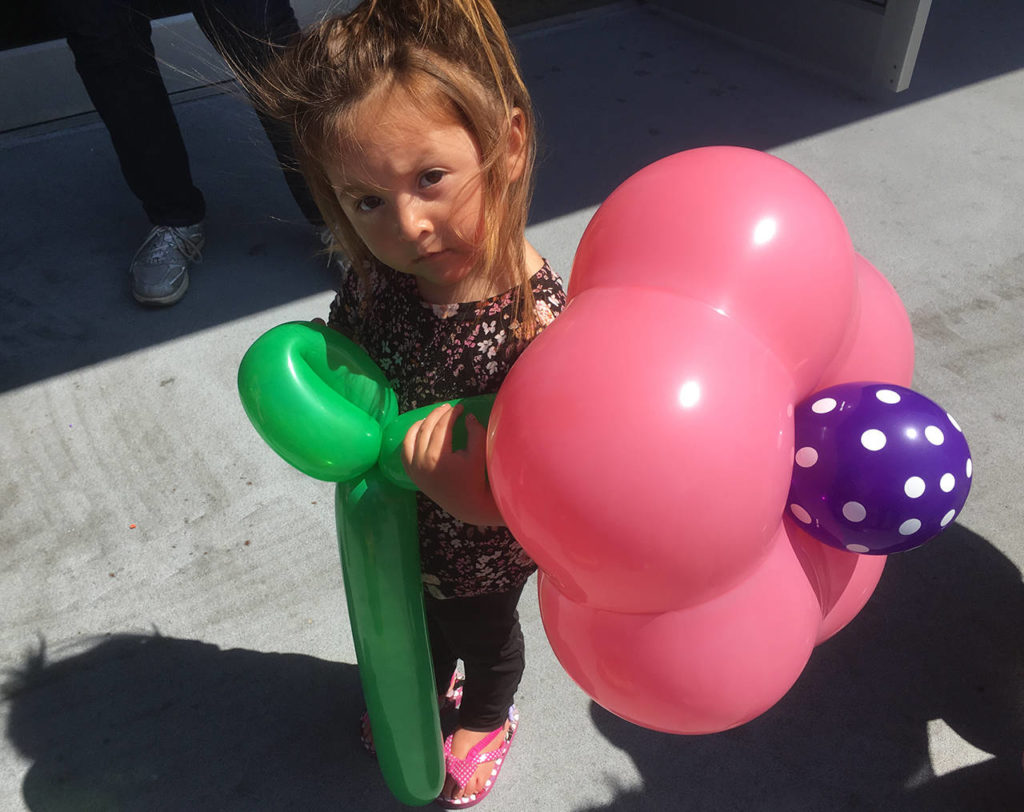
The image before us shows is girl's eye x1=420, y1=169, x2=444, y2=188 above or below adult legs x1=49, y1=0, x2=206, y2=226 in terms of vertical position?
above

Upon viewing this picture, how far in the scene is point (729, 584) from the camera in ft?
2.74

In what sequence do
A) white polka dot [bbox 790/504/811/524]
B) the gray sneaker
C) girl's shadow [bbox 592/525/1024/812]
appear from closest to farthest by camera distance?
white polka dot [bbox 790/504/811/524] < girl's shadow [bbox 592/525/1024/812] < the gray sneaker

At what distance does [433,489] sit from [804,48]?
371cm

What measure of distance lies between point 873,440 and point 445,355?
0.51 m

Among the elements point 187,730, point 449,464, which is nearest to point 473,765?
point 187,730

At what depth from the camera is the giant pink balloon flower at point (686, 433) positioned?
30.0 inches

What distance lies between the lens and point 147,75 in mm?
2549

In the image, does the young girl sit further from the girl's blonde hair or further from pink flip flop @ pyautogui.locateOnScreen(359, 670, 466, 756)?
pink flip flop @ pyautogui.locateOnScreen(359, 670, 466, 756)

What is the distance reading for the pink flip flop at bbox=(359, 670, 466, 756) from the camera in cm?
165

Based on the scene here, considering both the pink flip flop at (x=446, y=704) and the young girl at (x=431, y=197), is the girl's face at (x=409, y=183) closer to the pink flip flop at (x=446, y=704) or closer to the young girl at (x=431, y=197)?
the young girl at (x=431, y=197)

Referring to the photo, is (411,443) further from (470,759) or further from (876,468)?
(470,759)

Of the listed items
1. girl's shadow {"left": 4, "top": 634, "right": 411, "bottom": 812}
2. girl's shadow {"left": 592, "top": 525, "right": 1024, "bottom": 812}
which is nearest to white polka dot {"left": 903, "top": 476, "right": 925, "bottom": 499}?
girl's shadow {"left": 592, "top": 525, "right": 1024, "bottom": 812}

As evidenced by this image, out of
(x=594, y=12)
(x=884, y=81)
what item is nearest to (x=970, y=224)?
(x=884, y=81)

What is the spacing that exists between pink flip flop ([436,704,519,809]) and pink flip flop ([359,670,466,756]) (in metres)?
0.08
